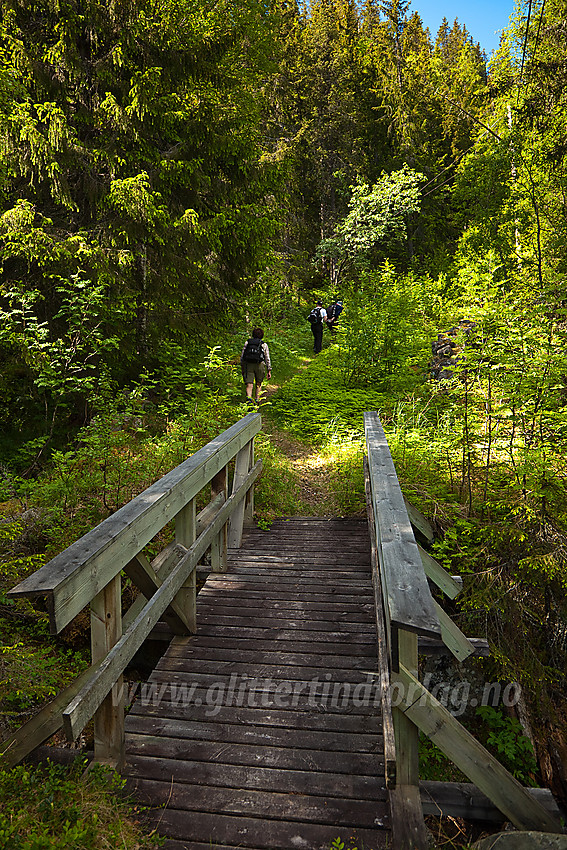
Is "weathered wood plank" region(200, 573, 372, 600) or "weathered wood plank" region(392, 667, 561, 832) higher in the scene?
"weathered wood plank" region(392, 667, 561, 832)

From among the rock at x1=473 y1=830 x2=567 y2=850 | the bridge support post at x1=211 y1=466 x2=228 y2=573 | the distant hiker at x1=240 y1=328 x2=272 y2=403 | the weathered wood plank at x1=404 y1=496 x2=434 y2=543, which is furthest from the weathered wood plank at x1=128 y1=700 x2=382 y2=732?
the distant hiker at x1=240 y1=328 x2=272 y2=403

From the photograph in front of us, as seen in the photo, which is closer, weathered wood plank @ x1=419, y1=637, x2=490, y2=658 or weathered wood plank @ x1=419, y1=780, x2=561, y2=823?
weathered wood plank @ x1=419, y1=780, x2=561, y2=823

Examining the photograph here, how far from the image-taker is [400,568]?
2.39 meters

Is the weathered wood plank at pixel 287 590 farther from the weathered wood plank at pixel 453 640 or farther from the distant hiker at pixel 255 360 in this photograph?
the distant hiker at pixel 255 360

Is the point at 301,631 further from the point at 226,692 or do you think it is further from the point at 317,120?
the point at 317,120

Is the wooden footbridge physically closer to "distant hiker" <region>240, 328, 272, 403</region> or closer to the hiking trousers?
"distant hiker" <region>240, 328, 272, 403</region>

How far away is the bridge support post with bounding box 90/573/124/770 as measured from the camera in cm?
243

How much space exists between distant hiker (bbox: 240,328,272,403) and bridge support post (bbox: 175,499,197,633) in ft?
21.2

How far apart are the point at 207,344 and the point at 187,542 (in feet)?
24.5

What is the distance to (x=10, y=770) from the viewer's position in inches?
93.4

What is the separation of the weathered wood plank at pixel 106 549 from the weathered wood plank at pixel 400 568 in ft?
4.32

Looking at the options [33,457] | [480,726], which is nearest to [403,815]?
[480,726]

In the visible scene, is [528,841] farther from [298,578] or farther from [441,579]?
[298,578]

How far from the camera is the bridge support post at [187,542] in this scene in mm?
3713
